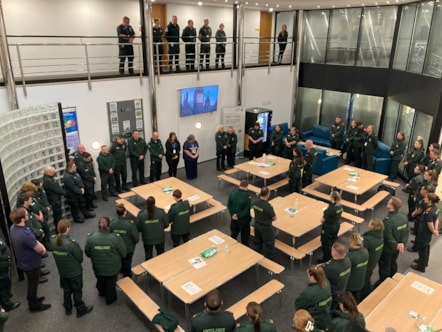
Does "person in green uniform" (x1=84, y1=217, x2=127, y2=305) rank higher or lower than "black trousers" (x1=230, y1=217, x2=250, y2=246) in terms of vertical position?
higher

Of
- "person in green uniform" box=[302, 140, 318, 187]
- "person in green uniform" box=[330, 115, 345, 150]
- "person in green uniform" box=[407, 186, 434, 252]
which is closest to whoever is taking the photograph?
"person in green uniform" box=[407, 186, 434, 252]

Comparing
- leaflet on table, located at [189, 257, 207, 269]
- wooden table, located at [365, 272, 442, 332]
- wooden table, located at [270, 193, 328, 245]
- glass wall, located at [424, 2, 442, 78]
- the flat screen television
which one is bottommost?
wooden table, located at [270, 193, 328, 245]

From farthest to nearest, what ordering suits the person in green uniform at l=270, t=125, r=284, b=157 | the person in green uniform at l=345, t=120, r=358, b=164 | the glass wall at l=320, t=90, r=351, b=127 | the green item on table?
1. the glass wall at l=320, t=90, r=351, b=127
2. the person in green uniform at l=270, t=125, r=284, b=157
3. the person in green uniform at l=345, t=120, r=358, b=164
4. the green item on table

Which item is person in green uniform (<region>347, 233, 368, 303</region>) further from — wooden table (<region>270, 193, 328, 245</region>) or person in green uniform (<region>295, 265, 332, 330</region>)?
wooden table (<region>270, 193, 328, 245</region>)

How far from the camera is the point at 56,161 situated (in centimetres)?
809

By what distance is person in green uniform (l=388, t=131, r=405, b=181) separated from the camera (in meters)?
10.0

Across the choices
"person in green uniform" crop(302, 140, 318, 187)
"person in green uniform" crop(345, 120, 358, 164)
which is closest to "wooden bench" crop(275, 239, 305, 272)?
"person in green uniform" crop(302, 140, 318, 187)

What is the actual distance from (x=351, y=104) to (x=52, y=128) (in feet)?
34.2

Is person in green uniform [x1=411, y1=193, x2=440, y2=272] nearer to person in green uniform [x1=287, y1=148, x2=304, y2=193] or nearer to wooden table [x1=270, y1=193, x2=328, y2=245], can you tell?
wooden table [x1=270, y1=193, x2=328, y2=245]

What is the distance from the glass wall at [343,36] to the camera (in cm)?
1298

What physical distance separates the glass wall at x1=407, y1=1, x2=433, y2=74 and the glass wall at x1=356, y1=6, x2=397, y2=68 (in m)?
1.36

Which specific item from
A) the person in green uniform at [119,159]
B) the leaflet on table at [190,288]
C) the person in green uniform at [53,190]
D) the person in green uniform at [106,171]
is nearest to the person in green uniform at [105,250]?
the leaflet on table at [190,288]

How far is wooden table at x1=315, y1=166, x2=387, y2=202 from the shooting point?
8461 mm

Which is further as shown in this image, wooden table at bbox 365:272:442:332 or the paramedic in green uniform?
the paramedic in green uniform
